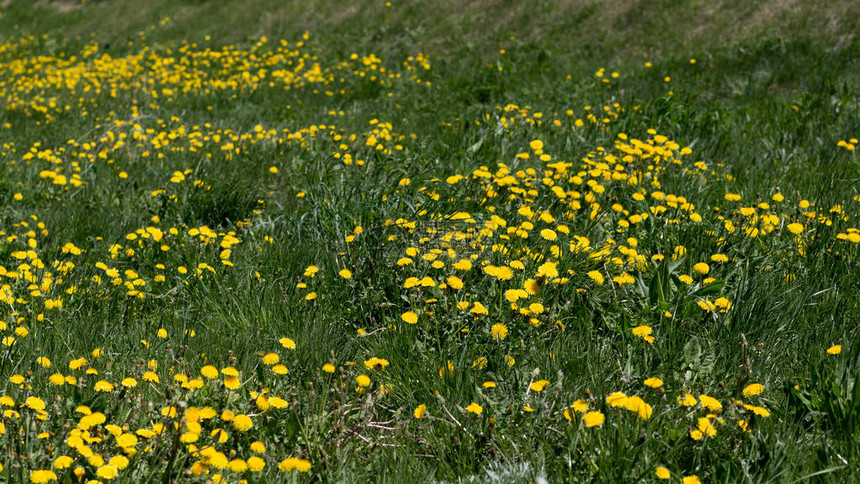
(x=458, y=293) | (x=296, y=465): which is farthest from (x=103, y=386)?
(x=458, y=293)

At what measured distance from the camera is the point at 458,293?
3.07 meters

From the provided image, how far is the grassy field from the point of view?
221 centimetres

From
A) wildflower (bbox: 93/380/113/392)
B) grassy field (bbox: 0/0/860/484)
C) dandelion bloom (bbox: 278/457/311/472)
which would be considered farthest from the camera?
wildflower (bbox: 93/380/113/392)

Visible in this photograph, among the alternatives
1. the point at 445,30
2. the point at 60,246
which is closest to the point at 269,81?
the point at 445,30

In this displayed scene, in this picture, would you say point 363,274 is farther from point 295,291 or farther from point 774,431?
point 774,431

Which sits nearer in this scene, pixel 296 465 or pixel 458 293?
pixel 296 465

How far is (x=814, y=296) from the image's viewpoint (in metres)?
3.11

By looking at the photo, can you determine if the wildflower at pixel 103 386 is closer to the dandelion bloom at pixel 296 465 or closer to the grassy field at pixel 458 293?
the grassy field at pixel 458 293

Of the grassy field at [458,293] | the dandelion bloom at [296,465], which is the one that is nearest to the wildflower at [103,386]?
the grassy field at [458,293]

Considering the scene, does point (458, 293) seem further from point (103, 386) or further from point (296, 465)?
point (103, 386)

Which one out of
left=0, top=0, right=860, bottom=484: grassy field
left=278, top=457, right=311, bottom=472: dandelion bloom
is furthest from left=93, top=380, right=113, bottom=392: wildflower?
left=278, top=457, right=311, bottom=472: dandelion bloom

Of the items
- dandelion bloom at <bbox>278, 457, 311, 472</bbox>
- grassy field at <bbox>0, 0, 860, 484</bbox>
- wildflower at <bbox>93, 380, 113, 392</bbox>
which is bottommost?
grassy field at <bbox>0, 0, 860, 484</bbox>

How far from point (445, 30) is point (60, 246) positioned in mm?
7460

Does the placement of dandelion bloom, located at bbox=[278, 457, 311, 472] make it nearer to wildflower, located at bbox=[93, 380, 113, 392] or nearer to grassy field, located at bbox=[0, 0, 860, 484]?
grassy field, located at bbox=[0, 0, 860, 484]
